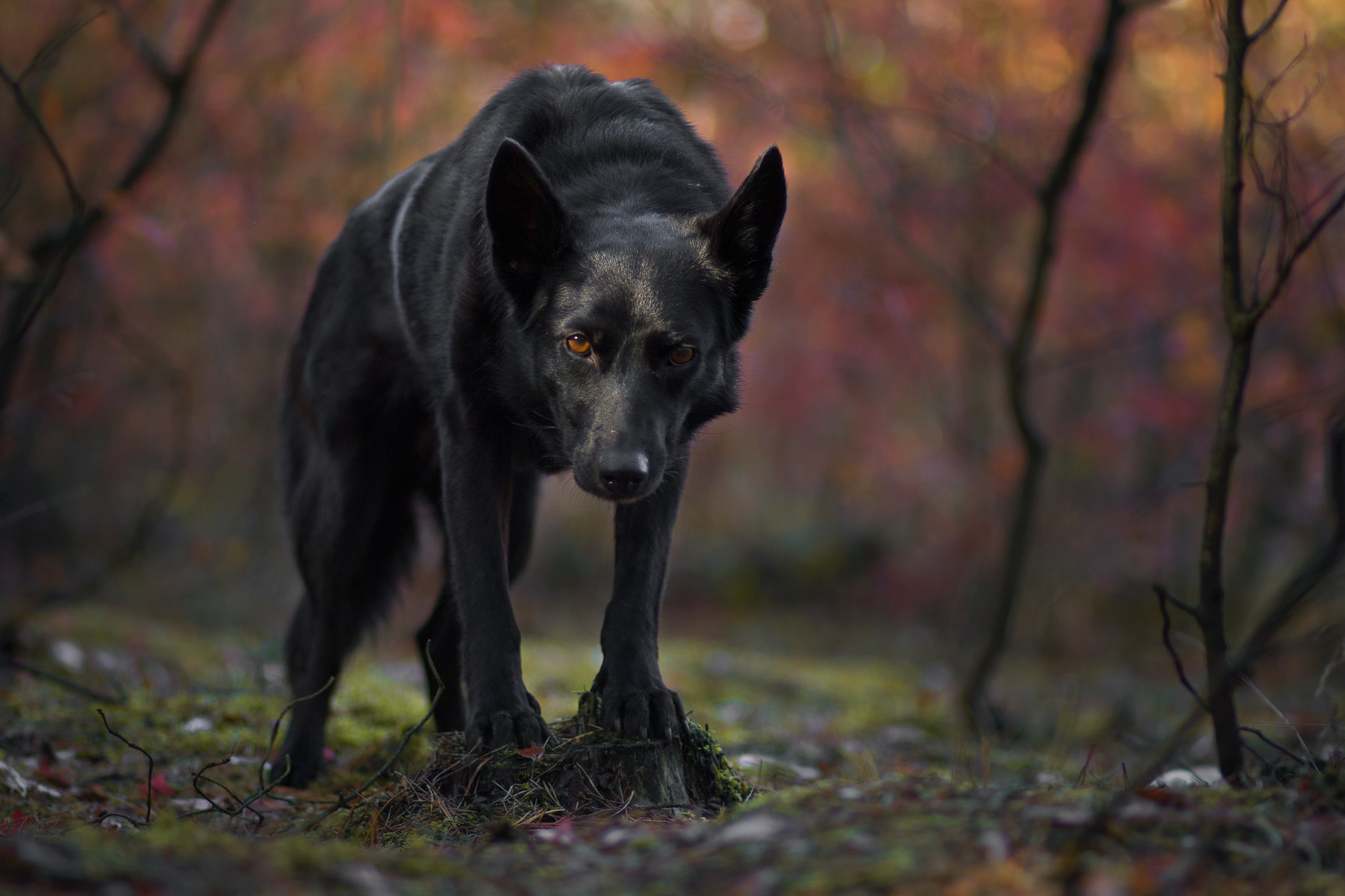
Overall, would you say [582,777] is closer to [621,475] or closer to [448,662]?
[621,475]

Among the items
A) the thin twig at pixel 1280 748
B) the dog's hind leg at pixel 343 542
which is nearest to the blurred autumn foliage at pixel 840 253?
the dog's hind leg at pixel 343 542

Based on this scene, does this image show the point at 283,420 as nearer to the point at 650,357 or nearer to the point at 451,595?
the point at 451,595

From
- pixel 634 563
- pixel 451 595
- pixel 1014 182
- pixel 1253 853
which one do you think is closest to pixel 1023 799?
pixel 1253 853

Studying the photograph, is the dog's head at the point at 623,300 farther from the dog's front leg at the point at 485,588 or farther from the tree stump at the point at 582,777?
the tree stump at the point at 582,777

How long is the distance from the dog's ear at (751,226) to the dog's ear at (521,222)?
18.8 inches

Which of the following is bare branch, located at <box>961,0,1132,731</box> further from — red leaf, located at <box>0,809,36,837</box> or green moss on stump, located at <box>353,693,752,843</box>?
red leaf, located at <box>0,809,36,837</box>

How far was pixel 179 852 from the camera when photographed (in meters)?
1.76

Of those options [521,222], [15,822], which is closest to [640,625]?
[521,222]

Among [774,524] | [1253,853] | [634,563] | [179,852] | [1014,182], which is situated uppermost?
[1014,182]

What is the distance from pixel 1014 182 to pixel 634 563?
729cm

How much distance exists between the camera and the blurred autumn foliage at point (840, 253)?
26.3 feet

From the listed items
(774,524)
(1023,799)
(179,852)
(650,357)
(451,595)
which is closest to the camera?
(179,852)

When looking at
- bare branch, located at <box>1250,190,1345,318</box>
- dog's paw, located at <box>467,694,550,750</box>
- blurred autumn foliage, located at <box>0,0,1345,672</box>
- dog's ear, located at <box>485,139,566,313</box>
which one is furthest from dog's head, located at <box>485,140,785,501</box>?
blurred autumn foliage, located at <box>0,0,1345,672</box>

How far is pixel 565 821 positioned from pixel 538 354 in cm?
140
